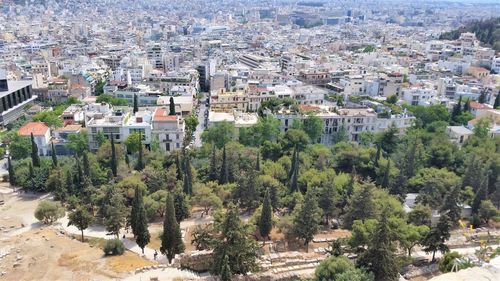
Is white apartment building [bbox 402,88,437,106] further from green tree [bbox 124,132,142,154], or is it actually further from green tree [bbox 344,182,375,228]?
green tree [bbox 124,132,142,154]

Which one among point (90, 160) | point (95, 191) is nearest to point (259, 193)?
point (95, 191)

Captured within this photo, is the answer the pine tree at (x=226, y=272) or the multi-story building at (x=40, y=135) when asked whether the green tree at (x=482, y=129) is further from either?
the multi-story building at (x=40, y=135)

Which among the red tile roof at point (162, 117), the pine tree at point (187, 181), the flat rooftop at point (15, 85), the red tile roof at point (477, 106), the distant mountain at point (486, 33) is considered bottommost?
the pine tree at point (187, 181)

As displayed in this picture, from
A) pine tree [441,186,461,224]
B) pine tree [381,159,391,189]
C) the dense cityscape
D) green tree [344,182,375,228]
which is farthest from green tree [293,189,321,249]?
pine tree [381,159,391,189]

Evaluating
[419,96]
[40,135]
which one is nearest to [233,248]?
[40,135]

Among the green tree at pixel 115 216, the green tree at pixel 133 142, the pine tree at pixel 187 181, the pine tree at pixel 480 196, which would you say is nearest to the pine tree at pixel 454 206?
the pine tree at pixel 480 196

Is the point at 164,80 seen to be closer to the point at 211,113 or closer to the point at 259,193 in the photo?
the point at 211,113

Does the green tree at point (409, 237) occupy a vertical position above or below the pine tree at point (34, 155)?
above
